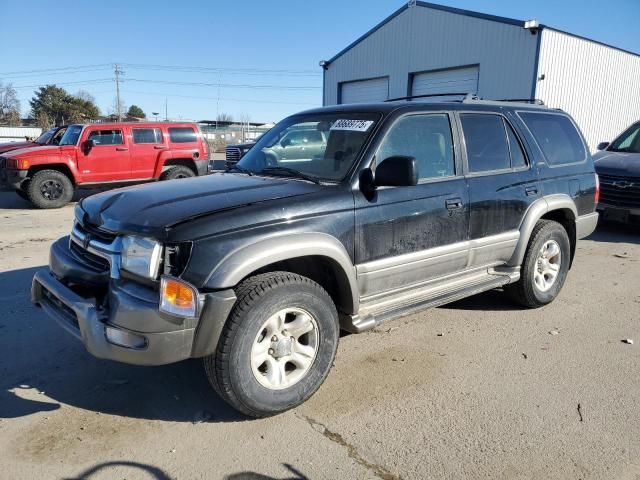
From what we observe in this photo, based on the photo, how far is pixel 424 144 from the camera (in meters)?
3.84

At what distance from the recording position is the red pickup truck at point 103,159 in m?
10.8

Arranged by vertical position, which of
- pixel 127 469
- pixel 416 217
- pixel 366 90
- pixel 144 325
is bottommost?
pixel 127 469

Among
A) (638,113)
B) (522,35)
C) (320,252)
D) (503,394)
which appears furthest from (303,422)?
(638,113)

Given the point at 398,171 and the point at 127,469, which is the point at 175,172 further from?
the point at 127,469

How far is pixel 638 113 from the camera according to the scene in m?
21.4

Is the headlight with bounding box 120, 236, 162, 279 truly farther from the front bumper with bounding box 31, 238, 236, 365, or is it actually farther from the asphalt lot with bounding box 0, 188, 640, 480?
the asphalt lot with bounding box 0, 188, 640, 480

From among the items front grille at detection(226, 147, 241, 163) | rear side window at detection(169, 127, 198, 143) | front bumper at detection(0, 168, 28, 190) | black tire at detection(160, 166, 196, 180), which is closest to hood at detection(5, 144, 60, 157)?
front bumper at detection(0, 168, 28, 190)

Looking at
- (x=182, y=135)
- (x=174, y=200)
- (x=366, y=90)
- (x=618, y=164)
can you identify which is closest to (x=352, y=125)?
(x=174, y=200)

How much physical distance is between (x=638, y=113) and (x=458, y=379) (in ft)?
74.6

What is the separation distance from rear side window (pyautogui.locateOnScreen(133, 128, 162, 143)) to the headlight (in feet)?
32.9

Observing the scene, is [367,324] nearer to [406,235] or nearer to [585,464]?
[406,235]

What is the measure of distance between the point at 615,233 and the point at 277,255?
26.4 feet

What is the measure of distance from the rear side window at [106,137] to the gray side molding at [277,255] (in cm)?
1012

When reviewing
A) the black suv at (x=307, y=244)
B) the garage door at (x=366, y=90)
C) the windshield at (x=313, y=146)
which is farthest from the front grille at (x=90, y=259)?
the garage door at (x=366, y=90)
